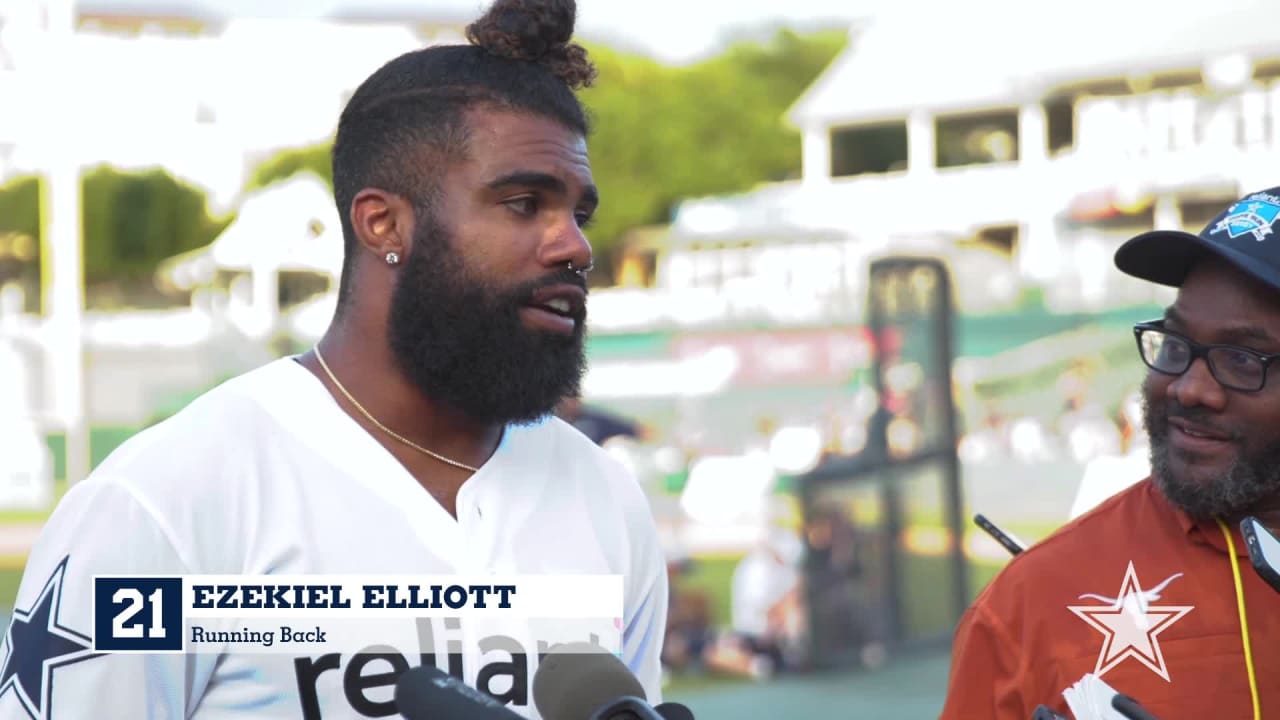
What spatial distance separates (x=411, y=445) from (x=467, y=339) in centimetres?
18

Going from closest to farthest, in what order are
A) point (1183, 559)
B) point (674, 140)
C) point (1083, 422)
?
point (1183, 559), point (1083, 422), point (674, 140)

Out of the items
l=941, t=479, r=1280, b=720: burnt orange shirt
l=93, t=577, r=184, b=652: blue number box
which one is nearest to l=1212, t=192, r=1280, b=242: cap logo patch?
l=941, t=479, r=1280, b=720: burnt orange shirt

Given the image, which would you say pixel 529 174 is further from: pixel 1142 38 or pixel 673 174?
pixel 673 174

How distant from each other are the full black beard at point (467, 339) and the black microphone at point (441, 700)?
674mm

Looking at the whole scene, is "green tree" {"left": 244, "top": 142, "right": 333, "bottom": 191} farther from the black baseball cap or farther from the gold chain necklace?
the gold chain necklace

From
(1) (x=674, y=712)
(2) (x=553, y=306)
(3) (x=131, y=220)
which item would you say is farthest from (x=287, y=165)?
(1) (x=674, y=712)

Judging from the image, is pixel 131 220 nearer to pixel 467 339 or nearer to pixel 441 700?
pixel 467 339

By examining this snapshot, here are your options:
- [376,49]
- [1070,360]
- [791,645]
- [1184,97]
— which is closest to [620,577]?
[791,645]

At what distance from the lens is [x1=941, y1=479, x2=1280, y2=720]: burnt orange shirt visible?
2.47 meters

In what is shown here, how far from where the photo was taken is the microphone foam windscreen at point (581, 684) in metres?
1.66

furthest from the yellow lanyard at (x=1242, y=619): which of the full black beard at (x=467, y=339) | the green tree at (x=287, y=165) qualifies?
the green tree at (x=287, y=165)

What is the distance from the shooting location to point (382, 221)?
7.70ft

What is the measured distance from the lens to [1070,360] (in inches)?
728

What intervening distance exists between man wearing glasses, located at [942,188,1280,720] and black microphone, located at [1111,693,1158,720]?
536 millimetres
